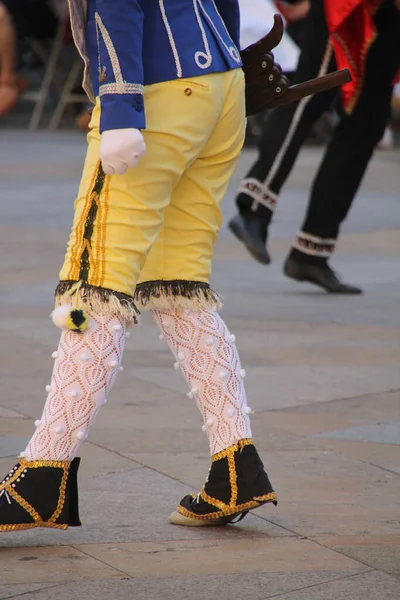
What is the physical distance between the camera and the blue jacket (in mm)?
2938

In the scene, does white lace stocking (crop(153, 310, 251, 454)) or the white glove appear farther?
white lace stocking (crop(153, 310, 251, 454))

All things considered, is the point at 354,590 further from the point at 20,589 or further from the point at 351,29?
the point at 351,29

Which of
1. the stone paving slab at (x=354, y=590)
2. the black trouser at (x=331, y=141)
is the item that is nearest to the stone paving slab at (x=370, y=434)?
the stone paving slab at (x=354, y=590)

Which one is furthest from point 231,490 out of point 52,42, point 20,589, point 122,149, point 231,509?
point 52,42

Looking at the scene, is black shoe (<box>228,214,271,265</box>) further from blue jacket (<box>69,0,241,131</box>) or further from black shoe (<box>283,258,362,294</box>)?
blue jacket (<box>69,0,241,131</box>)

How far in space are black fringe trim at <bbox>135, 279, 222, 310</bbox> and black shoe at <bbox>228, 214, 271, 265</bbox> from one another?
2.59 m

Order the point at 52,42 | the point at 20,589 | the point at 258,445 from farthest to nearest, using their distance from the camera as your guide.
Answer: the point at 52,42
the point at 258,445
the point at 20,589

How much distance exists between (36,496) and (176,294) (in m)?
0.62

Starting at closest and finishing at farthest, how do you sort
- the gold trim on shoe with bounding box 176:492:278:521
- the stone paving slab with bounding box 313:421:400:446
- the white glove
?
the white glove → the gold trim on shoe with bounding box 176:492:278:521 → the stone paving slab with bounding box 313:421:400:446

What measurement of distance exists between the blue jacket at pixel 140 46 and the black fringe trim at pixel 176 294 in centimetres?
49

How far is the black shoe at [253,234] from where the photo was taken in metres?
5.88

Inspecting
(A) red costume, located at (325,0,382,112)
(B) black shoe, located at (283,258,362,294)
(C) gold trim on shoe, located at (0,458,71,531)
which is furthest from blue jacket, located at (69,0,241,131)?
(B) black shoe, located at (283,258,362,294)

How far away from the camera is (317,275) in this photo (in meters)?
6.20

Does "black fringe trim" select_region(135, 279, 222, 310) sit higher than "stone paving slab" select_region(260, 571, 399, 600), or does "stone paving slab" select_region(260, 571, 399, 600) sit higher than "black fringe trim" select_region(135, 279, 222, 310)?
"black fringe trim" select_region(135, 279, 222, 310)
